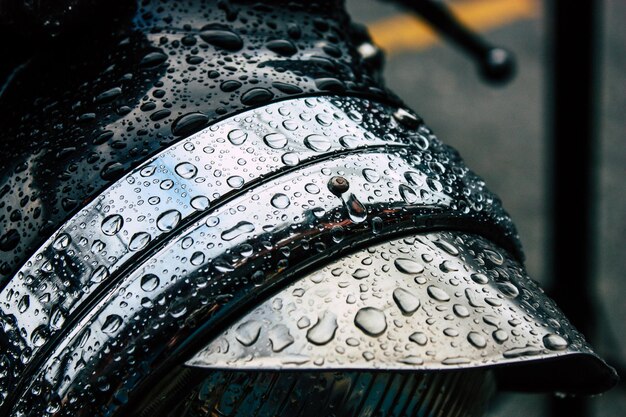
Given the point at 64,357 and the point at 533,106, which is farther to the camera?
the point at 533,106

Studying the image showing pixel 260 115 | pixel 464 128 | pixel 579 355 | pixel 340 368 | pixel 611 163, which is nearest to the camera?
pixel 340 368

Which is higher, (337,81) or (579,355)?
(337,81)

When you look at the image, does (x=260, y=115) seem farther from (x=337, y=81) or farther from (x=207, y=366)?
(x=207, y=366)

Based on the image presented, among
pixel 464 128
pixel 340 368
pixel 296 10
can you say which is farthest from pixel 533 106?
pixel 340 368

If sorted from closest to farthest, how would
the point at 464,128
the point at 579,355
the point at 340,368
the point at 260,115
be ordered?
the point at 340,368, the point at 579,355, the point at 260,115, the point at 464,128

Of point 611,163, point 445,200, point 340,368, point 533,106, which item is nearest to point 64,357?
point 340,368

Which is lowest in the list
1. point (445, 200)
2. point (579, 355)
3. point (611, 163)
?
point (579, 355)

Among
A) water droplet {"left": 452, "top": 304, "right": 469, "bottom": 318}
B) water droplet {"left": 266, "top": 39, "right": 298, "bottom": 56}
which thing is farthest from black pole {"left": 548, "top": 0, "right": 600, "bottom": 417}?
water droplet {"left": 452, "top": 304, "right": 469, "bottom": 318}

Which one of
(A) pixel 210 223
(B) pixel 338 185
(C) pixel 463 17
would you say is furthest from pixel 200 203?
(C) pixel 463 17

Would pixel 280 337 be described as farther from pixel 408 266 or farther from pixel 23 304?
pixel 23 304
